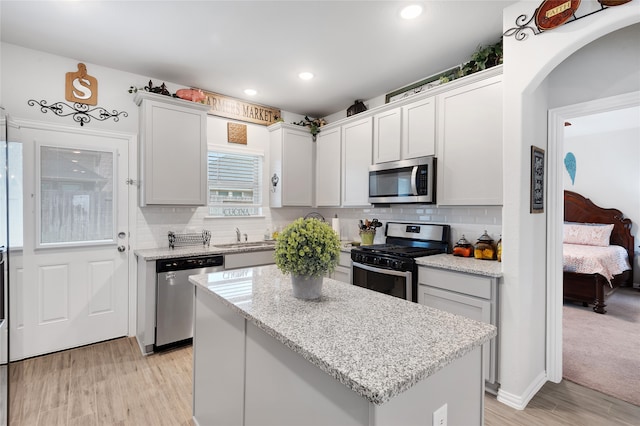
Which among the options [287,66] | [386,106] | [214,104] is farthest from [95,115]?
[386,106]

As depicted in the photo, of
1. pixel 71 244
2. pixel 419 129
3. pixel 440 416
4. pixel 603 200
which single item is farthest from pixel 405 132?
pixel 603 200

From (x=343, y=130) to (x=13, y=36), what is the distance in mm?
3158

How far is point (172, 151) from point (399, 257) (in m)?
2.50

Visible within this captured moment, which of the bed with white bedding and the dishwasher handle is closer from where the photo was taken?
the dishwasher handle

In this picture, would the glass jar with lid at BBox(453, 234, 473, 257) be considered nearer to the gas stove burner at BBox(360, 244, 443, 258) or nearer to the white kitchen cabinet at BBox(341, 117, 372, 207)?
the gas stove burner at BBox(360, 244, 443, 258)

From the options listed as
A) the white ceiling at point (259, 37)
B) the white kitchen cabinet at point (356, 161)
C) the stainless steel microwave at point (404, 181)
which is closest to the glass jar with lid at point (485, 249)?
the stainless steel microwave at point (404, 181)

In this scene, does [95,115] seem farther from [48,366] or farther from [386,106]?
[386,106]

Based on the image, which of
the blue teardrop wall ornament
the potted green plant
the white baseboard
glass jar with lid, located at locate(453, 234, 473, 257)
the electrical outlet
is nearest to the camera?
the electrical outlet

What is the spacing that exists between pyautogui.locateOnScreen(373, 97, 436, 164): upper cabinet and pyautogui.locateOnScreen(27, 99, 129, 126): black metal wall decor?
Result: 2.67 meters

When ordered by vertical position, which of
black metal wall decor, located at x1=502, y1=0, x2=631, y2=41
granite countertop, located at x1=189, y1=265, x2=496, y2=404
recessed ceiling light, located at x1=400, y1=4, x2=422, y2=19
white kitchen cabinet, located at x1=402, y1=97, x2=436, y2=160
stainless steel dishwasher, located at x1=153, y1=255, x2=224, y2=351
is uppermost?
recessed ceiling light, located at x1=400, y1=4, x2=422, y2=19

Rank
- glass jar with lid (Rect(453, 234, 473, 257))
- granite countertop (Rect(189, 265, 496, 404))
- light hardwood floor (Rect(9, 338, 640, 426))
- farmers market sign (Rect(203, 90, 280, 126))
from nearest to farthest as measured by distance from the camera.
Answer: granite countertop (Rect(189, 265, 496, 404)), light hardwood floor (Rect(9, 338, 640, 426)), glass jar with lid (Rect(453, 234, 473, 257)), farmers market sign (Rect(203, 90, 280, 126))

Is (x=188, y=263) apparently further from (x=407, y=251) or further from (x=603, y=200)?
(x=603, y=200)

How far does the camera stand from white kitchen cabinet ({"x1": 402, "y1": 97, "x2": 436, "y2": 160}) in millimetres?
2982

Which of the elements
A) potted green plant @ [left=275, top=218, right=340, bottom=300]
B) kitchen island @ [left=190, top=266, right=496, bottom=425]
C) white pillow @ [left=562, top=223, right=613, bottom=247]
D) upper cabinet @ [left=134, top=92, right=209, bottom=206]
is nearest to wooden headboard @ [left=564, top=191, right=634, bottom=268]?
white pillow @ [left=562, top=223, right=613, bottom=247]
